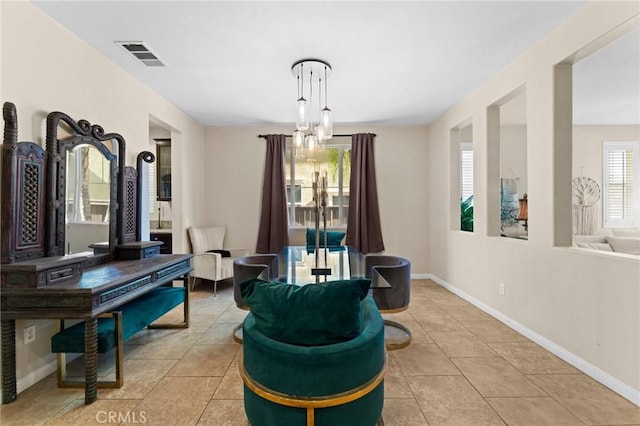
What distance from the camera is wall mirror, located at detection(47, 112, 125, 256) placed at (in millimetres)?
2184

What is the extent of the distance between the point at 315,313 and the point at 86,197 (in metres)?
2.31

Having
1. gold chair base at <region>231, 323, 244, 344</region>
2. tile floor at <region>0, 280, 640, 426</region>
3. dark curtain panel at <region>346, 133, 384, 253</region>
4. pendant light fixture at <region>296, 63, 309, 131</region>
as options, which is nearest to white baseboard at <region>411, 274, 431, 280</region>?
dark curtain panel at <region>346, 133, 384, 253</region>

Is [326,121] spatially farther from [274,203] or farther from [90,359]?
[90,359]

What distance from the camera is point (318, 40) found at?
2561 mm

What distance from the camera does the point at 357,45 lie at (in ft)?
8.64

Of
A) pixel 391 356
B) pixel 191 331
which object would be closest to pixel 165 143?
pixel 191 331

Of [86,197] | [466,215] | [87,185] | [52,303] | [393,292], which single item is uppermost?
[87,185]

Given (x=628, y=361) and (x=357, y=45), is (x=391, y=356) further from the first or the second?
(x=357, y=45)

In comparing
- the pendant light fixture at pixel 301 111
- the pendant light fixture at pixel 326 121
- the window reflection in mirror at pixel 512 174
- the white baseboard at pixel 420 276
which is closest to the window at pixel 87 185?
the pendant light fixture at pixel 301 111

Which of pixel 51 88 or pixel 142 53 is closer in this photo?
pixel 51 88

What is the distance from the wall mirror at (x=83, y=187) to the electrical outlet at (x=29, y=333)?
507 millimetres

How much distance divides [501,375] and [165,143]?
5.29 m

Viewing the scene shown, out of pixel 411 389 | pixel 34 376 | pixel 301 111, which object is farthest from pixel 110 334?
pixel 301 111

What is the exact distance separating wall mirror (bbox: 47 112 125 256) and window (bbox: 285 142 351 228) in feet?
9.17
